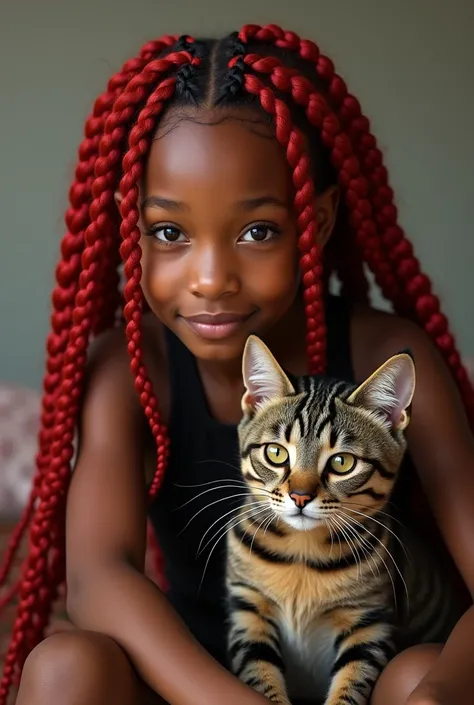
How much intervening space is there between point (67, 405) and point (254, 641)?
290mm

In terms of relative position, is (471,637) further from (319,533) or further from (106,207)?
(106,207)

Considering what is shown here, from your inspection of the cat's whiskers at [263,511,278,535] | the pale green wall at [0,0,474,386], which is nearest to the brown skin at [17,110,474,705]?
the cat's whiskers at [263,511,278,535]

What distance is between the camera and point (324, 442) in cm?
79

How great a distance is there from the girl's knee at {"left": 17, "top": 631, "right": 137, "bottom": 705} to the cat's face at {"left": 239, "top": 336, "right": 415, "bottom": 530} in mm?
180

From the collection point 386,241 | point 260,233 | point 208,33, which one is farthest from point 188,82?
point 208,33

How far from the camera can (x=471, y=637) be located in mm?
815

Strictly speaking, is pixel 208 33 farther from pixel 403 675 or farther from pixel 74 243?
pixel 403 675

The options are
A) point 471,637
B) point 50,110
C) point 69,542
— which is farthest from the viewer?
point 50,110

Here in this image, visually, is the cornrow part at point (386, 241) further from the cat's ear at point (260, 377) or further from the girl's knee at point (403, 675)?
the girl's knee at point (403, 675)

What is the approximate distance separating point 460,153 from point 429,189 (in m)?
0.08

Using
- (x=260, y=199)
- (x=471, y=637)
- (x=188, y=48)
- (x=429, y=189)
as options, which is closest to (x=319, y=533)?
(x=471, y=637)

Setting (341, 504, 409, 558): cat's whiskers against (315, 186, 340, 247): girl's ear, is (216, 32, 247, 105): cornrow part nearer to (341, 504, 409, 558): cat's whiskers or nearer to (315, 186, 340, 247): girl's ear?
(315, 186, 340, 247): girl's ear

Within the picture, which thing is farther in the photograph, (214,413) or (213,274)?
(214,413)

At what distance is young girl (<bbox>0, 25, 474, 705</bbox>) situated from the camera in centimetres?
83
